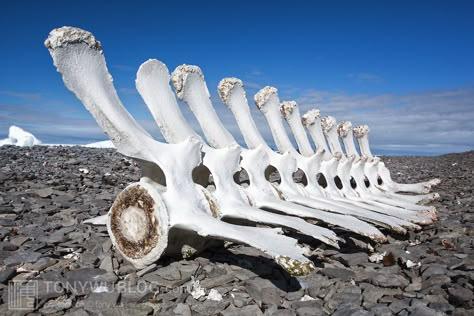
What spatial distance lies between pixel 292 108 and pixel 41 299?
3.88 metres

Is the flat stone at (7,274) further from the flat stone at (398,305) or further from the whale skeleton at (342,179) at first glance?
the whale skeleton at (342,179)

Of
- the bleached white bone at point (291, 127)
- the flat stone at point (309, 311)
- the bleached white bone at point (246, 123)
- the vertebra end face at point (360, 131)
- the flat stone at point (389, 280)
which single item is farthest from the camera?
the vertebra end face at point (360, 131)

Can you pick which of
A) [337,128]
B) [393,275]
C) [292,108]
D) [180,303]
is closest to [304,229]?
[393,275]

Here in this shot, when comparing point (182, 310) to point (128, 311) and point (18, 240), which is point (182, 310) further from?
point (18, 240)

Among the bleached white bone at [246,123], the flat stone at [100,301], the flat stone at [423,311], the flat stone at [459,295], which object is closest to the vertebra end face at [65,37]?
the flat stone at [100,301]

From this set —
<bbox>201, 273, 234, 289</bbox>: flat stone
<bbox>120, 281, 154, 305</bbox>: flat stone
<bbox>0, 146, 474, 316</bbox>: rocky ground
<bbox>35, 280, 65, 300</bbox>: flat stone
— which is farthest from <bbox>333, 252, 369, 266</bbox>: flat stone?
<bbox>35, 280, 65, 300</bbox>: flat stone

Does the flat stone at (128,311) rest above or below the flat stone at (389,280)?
below

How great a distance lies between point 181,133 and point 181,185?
2.05 feet

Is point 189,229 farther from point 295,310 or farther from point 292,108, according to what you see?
point 292,108

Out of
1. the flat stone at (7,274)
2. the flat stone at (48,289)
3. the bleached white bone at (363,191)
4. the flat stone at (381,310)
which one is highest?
the bleached white bone at (363,191)

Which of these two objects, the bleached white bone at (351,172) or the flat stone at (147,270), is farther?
the bleached white bone at (351,172)

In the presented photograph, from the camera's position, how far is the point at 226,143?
4078mm

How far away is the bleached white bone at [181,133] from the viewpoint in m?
3.32

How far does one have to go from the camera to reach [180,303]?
2588mm
